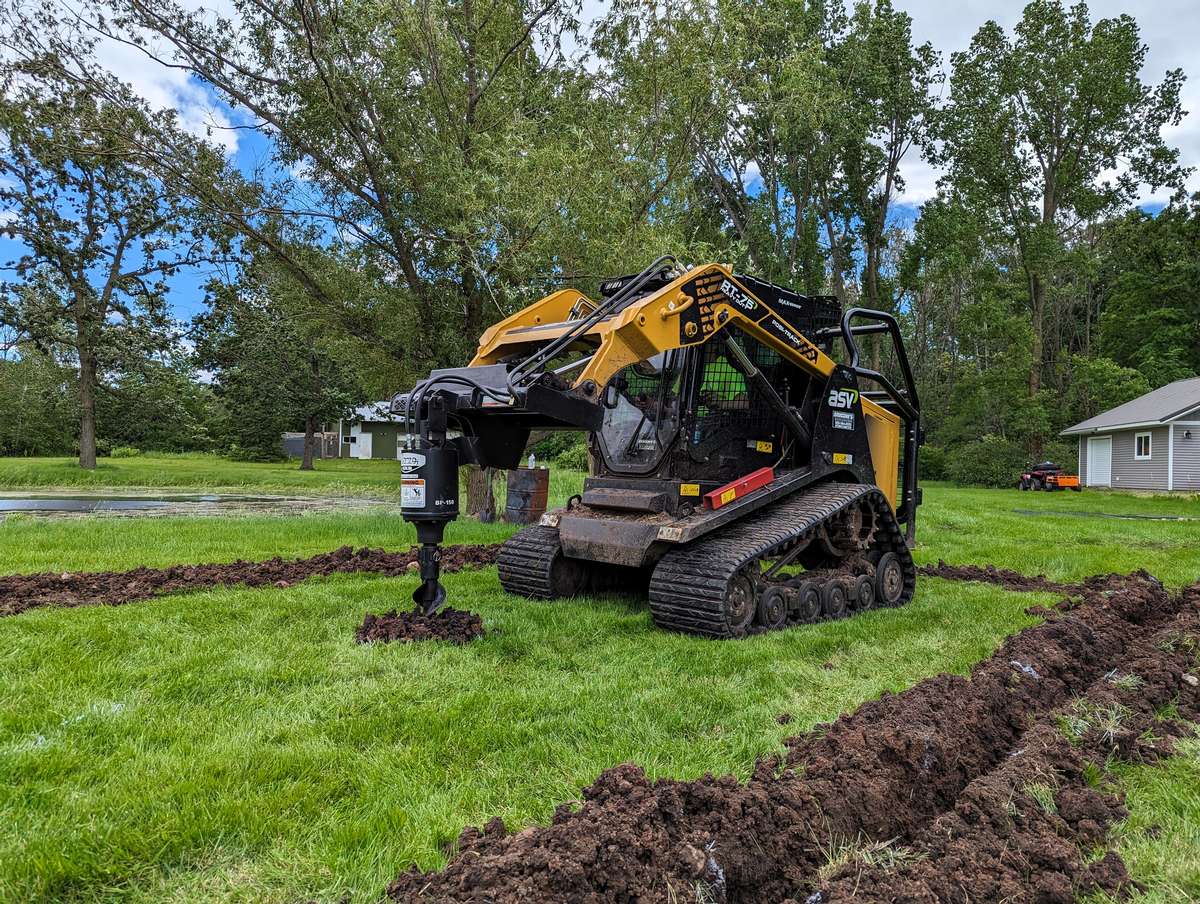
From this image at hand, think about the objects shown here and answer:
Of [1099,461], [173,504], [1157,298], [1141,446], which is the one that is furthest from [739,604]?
[1157,298]

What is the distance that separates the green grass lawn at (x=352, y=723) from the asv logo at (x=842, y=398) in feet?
5.96

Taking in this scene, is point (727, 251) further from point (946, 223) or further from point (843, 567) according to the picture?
point (946, 223)

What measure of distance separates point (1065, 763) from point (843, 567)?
11.4 feet

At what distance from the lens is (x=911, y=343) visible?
43.4 metres

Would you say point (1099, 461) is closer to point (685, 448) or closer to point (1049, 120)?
point (1049, 120)

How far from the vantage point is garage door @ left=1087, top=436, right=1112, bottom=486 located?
92.5 feet

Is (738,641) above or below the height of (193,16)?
below

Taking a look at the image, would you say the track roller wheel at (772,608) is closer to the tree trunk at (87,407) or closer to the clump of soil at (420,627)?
the clump of soil at (420,627)

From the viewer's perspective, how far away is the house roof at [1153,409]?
24453 millimetres

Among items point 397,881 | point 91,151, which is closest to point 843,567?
point 397,881

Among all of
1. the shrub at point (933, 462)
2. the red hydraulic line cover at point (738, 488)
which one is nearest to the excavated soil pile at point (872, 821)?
the red hydraulic line cover at point (738, 488)

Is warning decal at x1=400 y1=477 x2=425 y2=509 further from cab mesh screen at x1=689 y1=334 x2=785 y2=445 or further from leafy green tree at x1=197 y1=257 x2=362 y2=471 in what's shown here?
leafy green tree at x1=197 y1=257 x2=362 y2=471

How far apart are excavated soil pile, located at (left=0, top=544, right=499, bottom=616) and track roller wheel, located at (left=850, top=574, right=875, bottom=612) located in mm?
3905

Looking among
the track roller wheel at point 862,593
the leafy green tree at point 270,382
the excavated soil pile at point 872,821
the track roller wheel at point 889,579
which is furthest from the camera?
the leafy green tree at point 270,382
